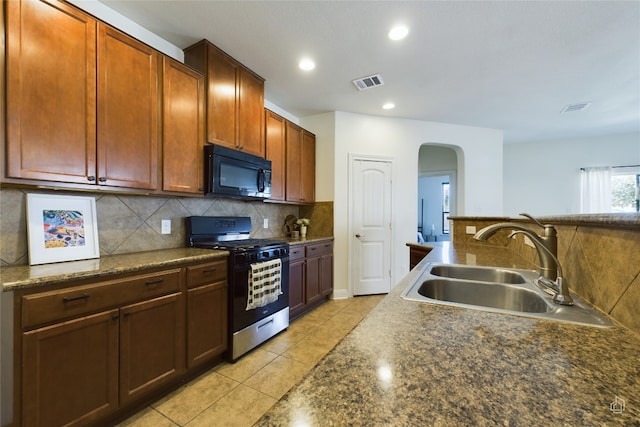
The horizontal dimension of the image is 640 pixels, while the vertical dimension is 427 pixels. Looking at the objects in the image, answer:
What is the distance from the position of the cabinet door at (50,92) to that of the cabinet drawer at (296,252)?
70.0 inches

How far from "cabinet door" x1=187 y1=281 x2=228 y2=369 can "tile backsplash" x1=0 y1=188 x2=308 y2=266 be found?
616mm

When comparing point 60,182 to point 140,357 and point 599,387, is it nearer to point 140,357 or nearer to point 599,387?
point 140,357

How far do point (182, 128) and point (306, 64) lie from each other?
1351mm

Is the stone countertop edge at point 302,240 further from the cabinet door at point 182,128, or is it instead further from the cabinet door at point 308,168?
the cabinet door at point 182,128

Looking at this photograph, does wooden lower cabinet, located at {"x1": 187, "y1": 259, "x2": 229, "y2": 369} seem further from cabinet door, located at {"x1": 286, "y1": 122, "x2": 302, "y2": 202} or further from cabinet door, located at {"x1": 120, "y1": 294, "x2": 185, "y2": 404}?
cabinet door, located at {"x1": 286, "y1": 122, "x2": 302, "y2": 202}

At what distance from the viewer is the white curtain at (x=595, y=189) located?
4719mm

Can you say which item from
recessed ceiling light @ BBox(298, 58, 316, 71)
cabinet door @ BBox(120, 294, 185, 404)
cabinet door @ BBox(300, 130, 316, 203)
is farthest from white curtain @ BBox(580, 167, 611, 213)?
cabinet door @ BBox(120, 294, 185, 404)

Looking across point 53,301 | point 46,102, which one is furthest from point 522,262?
point 46,102

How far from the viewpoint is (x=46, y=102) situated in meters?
1.39

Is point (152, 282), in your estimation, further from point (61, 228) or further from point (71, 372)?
point (61, 228)

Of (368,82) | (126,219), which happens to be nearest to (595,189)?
(368,82)

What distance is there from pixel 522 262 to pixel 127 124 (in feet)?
8.69

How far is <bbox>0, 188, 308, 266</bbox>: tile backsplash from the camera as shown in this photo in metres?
1.45

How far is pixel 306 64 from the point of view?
2.60 metres
